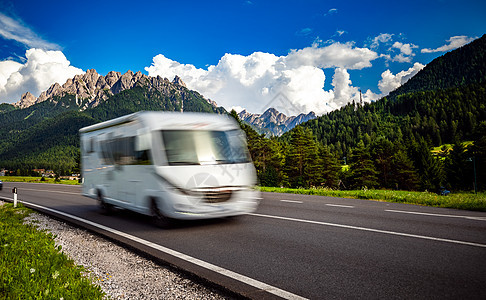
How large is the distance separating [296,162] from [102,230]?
198ft

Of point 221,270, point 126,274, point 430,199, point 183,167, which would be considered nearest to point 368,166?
point 430,199

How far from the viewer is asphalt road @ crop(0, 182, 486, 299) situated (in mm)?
3732

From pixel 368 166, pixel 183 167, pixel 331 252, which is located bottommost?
pixel 368 166

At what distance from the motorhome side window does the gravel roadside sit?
7.00 ft

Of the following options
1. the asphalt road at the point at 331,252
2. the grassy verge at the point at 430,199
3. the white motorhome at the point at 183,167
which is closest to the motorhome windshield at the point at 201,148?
the white motorhome at the point at 183,167

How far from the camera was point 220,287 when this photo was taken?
3.82 metres

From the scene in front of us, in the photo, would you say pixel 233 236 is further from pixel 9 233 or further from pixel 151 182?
pixel 9 233

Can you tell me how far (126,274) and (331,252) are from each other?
10.6ft

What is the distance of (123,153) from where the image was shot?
870 cm

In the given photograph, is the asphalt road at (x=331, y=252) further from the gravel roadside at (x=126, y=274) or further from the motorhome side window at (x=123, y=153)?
the motorhome side window at (x=123, y=153)

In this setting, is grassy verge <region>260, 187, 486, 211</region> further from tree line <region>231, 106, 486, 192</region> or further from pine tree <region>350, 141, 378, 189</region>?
pine tree <region>350, 141, 378, 189</region>

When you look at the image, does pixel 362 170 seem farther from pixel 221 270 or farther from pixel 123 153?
pixel 221 270

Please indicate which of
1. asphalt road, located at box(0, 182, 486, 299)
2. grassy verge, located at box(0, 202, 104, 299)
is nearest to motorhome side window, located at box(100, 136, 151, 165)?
asphalt road, located at box(0, 182, 486, 299)

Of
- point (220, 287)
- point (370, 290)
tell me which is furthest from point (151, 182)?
point (370, 290)
